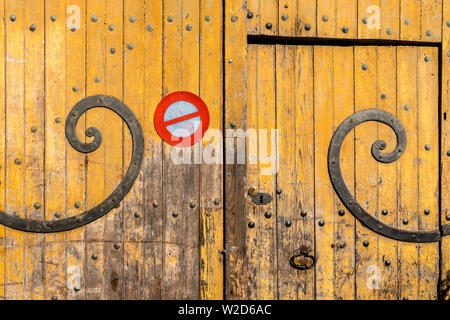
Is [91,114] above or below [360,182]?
above

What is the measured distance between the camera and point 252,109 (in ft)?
7.00

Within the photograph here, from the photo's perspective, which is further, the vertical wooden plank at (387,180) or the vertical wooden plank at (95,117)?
the vertical wooden plank at (387,180)

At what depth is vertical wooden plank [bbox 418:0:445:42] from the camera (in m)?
2.18

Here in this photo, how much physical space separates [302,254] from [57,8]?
4.76 ft

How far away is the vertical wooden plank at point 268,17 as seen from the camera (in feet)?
6.94

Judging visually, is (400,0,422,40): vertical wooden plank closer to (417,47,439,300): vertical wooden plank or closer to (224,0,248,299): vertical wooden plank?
(417,47,439,300): vertical wooden plank

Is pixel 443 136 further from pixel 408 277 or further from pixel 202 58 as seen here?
pixel 202 58

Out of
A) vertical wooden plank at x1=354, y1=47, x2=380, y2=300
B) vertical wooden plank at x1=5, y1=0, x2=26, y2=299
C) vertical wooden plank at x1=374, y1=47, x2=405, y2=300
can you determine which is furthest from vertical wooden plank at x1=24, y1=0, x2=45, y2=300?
vertical wooden plank at x1=374, y1=47, x2=405, y2=300

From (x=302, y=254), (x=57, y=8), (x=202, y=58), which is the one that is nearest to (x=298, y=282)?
(x=302, y=254)

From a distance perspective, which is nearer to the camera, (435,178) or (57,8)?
(57,8)

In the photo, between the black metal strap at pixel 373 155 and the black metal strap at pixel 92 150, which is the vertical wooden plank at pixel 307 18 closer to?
the black metal strap at pixel 373 155

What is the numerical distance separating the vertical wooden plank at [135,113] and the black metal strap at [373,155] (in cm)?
82

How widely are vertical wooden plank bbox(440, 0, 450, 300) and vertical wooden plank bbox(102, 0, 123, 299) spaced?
1.37 meters

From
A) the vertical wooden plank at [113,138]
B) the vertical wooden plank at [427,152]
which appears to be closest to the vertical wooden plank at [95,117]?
the vertical wooden plank at [113,138]
